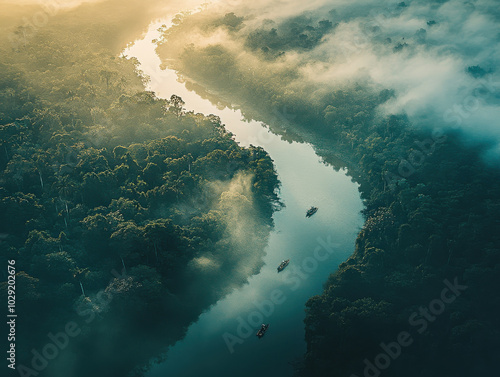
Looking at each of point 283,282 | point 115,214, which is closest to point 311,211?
point 283,282

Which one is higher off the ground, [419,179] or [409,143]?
[409,143]

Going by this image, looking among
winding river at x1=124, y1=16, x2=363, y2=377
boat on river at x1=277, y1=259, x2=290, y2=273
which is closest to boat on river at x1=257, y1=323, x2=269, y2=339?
winding river at x1=124, y1=16, x2=363, y2=377

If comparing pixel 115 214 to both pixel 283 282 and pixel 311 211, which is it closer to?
pixel 283 282

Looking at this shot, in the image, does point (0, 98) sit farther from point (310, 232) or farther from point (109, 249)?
point (310, 232)

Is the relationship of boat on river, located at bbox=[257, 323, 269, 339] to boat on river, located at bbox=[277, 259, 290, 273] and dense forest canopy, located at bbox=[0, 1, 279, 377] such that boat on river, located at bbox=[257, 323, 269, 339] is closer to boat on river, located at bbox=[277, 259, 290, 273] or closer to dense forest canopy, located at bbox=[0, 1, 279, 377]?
dense forest canopy, located at bbox=[0, 1, 279, 377]

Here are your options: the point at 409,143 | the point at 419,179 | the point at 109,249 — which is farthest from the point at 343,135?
the point at 109,249
